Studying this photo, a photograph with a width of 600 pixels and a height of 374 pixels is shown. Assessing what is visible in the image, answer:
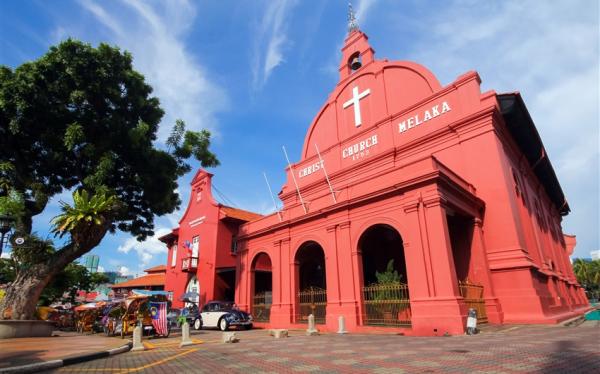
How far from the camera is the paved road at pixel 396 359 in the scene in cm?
579

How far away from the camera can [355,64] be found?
23734 millimetres

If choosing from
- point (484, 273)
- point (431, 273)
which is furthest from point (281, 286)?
point (484, 273)

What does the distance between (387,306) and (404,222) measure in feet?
10.9

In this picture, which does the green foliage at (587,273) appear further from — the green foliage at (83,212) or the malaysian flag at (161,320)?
the green foliage at (83,212)

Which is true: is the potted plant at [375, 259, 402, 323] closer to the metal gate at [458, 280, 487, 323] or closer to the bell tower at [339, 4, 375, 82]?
the metal gate at [458, 280, 487, 323]

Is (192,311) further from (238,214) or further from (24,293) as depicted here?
(24,293)

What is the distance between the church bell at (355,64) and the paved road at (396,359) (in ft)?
62.1

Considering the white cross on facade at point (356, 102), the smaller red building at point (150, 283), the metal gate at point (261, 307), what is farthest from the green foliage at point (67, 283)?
the white cross on facade at point (356, 102)

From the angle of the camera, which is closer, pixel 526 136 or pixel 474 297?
pixel 474 297

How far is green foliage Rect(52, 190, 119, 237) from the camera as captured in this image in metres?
14.8

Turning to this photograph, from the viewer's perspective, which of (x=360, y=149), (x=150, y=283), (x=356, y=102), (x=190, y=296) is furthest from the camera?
(x=150, y=283)

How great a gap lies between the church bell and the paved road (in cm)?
1893

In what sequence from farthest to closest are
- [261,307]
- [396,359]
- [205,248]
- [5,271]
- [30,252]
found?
[5,271] → [205,248] → [261,307] → [30,252] → [396,359]

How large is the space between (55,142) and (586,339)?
68.4 feet
